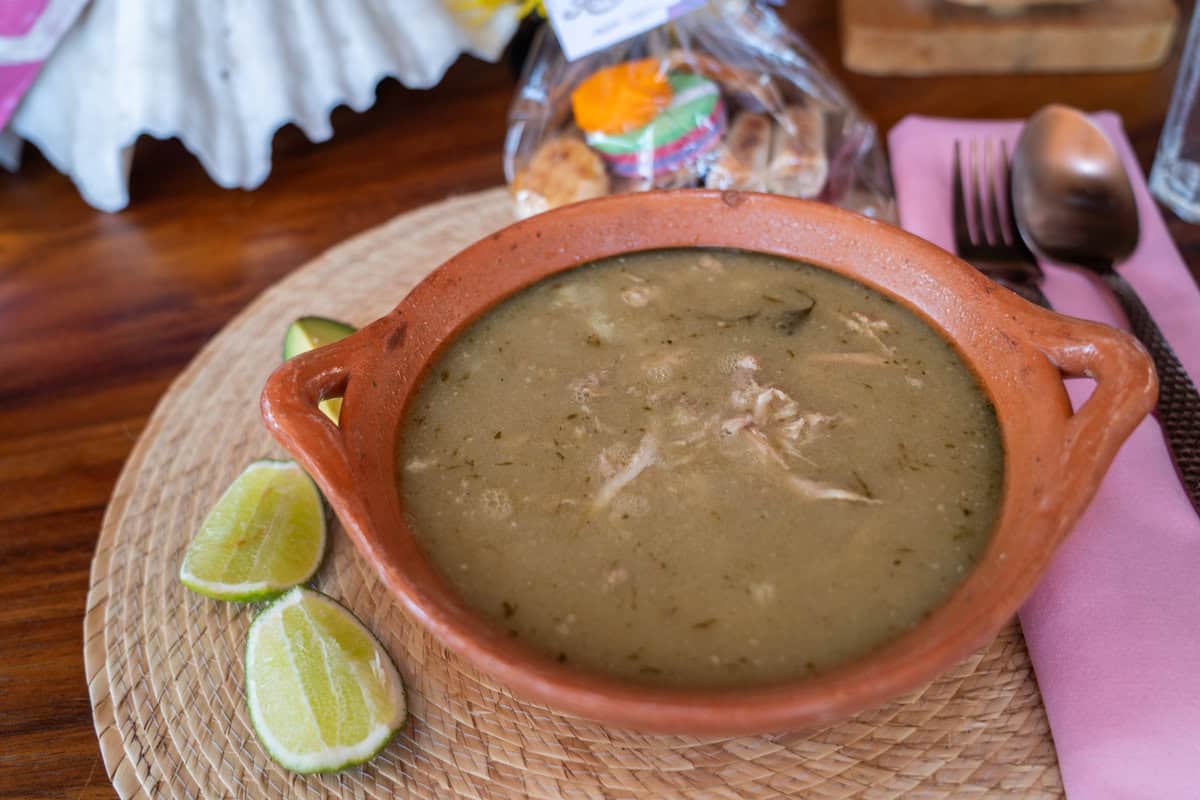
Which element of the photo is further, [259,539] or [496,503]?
[259,539]

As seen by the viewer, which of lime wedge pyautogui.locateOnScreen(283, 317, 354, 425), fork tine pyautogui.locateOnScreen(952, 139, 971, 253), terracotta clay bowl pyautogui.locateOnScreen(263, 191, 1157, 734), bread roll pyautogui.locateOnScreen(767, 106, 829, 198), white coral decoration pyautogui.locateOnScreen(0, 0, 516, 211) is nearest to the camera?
terracotta clay bowl pyautogui.locateOnScreen(263, 191, 1157, 734)

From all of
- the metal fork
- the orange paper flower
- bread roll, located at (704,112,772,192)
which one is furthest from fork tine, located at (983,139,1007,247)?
the orange paper flower

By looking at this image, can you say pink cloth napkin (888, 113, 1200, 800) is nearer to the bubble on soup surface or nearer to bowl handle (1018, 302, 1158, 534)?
bowl handle (1018, 302, 1158, 534)

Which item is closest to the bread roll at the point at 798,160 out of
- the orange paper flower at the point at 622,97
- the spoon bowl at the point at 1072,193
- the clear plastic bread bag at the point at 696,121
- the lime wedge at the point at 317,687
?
the clear plastic bread bag at the point at 696,121

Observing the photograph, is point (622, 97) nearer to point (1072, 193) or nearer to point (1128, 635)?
point (1072, 193)

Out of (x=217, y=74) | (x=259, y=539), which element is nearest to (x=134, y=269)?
(x=217, y=74)

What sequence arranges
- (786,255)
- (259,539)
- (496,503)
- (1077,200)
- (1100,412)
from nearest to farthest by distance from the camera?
(1100,412)
(496,503)
(259,539)
(786,255)
(1077,200)

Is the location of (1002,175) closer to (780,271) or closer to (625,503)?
(780,271)
